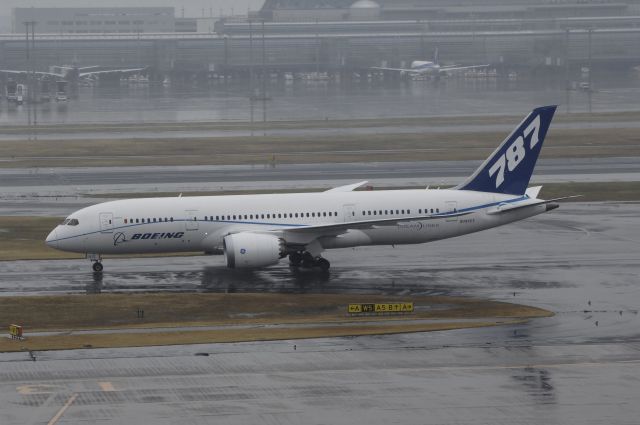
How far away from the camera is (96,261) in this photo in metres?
61.7

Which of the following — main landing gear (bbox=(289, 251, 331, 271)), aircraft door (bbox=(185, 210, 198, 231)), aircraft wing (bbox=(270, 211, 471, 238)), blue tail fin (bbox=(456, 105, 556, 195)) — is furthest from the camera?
blue tail fin (bbox=(456, 105, 556, 195))

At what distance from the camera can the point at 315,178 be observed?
9625 centimetres

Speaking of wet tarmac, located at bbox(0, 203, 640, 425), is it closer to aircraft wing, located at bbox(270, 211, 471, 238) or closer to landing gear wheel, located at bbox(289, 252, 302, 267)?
landing gear wheel, located at bbox(289, 252, 302, 267)

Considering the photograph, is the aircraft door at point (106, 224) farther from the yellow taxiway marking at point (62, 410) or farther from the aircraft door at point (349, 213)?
the yellow taxiway marking at point (62, 410)

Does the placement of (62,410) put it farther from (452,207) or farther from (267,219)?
(452,207)

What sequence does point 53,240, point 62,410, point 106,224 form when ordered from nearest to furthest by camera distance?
point 62,410
point 106,224
point 53,240

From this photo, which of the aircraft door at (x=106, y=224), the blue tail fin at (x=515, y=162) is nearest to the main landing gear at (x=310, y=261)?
the blue tail fin at (x=515, y=162)

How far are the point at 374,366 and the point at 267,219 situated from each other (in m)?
20.7

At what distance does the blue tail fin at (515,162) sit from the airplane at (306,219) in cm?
6

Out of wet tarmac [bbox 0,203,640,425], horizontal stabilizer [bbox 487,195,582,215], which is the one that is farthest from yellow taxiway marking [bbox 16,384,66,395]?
horizontal stabilizer [bbox 487,195,582,215]

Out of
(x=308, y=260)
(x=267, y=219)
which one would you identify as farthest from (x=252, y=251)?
(x=308, y=260)

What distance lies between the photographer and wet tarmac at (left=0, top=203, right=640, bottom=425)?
118 feet

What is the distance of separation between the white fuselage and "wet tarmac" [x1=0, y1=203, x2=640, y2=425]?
176 centimetres

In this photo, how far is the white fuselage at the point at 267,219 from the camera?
198 ft
